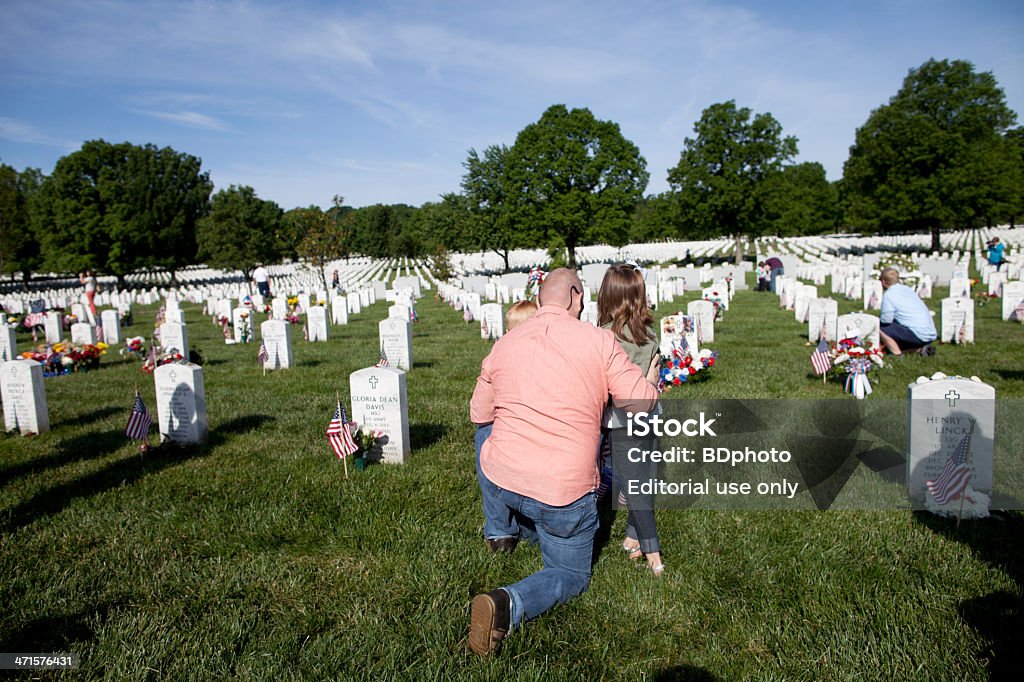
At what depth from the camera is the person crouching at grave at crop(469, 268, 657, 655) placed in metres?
3.36

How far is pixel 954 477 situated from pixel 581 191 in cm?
4365

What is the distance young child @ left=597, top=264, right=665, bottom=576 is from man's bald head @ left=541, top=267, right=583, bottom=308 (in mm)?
410

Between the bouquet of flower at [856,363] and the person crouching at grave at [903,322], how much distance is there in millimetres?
2255

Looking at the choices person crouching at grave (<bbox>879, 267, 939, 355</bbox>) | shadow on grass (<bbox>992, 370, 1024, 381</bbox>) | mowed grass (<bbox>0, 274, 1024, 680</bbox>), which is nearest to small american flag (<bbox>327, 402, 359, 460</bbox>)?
mowed grass (<bbox>0, 274, 1024, 680</bbox>)

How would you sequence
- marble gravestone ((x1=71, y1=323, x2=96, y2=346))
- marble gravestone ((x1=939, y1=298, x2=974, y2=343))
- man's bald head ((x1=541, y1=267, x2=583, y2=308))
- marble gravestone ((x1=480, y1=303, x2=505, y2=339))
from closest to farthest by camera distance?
man's bald head ((x1=541, y1=267, x2=583, y2=308)) → marble gravestone ((x1=939, y1=298, x2=974, y2=343)) → marble gravestone ((x1=480, y1=303, x2=505, y2=339)) → marble gravestone ((x1=71, y1=323, x2=96, y2=346))

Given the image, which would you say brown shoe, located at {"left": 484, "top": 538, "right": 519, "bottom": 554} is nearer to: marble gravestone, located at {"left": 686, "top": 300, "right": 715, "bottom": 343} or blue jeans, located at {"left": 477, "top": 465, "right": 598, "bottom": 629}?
blue jeans, located at {"left": 477, "top": 465, "right": 598, "bottom": 629}

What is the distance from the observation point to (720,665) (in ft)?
10.4

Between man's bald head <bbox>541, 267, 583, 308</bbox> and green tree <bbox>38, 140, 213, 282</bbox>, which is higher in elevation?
green tree <bbox>38, 140, 213, 282</bbox>

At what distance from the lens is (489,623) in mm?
3182

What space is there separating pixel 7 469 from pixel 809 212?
313 feet

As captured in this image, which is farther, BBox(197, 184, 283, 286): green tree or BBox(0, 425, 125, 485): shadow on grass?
BBox(197, 184, 283, 286): green tree

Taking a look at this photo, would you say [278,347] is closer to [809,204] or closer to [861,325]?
[861,325]

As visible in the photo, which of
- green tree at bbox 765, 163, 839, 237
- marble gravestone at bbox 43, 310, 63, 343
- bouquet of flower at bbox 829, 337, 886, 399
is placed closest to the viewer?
bouquet of flower at bbox 829, 337, 886, 399

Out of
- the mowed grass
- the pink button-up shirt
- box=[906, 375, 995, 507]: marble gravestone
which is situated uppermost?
the pink button-up shirt
